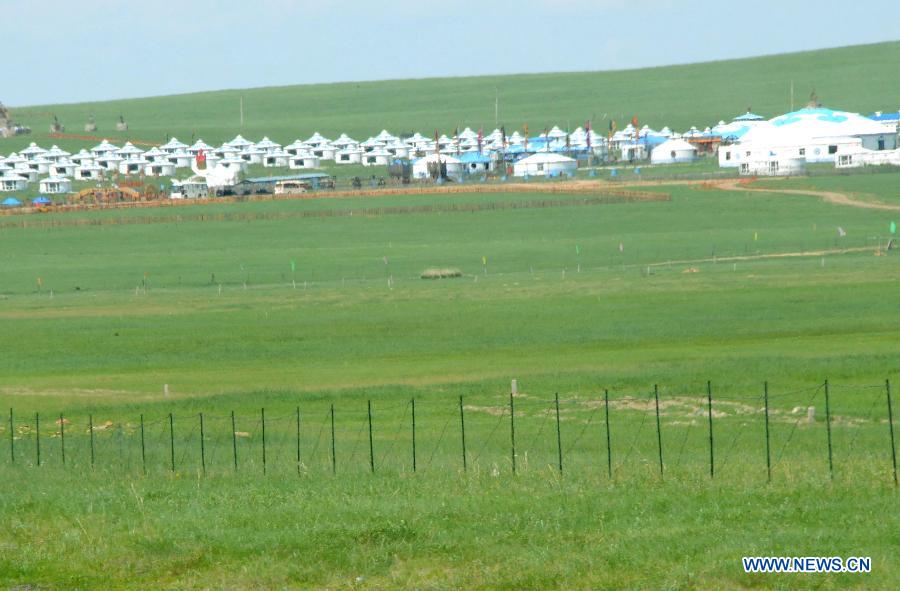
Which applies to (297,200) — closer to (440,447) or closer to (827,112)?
(827,112)

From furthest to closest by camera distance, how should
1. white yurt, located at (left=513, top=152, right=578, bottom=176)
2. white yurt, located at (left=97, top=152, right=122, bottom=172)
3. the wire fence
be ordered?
white yurt, located at (left=97, top=152, right=122, bottom=172) < white yurt, located at (left=513, top=152, right=578, bottom=176) < the wire fence

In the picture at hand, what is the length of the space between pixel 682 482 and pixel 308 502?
5209mm

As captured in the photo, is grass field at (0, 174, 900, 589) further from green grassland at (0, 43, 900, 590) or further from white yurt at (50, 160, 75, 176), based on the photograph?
white yurt at (50, 160, 75, 176)

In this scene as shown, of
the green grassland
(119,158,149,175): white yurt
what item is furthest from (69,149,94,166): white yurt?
the green grassland

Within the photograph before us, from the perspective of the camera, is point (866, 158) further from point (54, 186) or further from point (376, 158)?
point (54, 186)

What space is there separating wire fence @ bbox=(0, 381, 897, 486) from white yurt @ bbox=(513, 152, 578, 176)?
122m

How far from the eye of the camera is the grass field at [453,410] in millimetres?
17172

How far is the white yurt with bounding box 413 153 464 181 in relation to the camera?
159 m

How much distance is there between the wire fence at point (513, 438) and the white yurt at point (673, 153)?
133m

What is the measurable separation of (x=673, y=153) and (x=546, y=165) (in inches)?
694

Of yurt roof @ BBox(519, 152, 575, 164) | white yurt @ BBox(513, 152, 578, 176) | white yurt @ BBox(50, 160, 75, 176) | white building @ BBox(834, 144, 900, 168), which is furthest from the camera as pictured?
white yurt @ BBox(50, 160, 75, 176)

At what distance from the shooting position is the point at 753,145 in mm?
148125

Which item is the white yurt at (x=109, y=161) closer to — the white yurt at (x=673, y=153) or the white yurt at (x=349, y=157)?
the white yurt at (x=349, y=157)

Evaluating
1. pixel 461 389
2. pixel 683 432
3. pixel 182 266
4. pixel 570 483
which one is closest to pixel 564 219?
pixel 182 266
